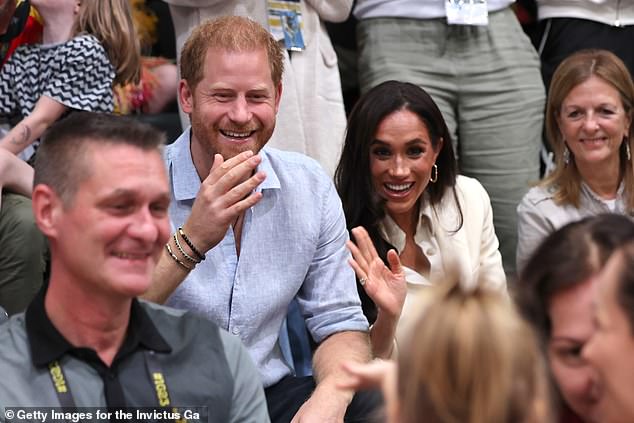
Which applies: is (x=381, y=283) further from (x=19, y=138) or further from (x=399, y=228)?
(x=19, y=138)

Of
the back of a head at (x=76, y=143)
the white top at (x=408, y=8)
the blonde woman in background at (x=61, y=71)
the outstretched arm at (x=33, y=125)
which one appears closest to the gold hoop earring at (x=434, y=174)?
the white top at (x=408, y=8)

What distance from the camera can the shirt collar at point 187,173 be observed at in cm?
278

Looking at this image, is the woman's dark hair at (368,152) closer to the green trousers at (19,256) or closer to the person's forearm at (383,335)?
the person's forearm at (383,335)

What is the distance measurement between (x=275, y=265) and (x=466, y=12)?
1410 mm

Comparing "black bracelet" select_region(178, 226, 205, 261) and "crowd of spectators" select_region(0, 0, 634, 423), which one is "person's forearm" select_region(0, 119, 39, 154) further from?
"black bracelet" select_region(178, 226, 205, 261)

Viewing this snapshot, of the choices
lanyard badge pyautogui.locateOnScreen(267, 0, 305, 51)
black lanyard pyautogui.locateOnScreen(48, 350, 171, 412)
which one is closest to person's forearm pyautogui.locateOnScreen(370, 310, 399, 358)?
black lanyard pyautogui.locateOnScreen(48, 350, 171, 412)

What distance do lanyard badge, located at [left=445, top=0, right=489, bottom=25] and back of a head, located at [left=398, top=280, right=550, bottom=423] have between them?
249 centimetres

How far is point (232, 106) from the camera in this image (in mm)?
2814

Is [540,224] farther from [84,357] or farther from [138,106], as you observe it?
[84,357]

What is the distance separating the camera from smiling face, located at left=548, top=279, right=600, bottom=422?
1.79 m

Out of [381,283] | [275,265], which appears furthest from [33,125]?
[381,283]

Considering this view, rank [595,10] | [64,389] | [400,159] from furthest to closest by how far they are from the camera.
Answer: [595,10], [400,159], [64,389]

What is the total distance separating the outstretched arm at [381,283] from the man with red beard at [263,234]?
0.19ft

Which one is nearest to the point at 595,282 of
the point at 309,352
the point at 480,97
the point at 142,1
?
the point at 309,352
